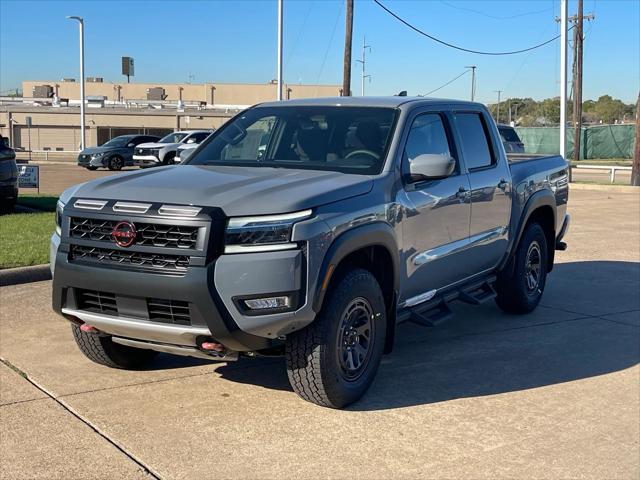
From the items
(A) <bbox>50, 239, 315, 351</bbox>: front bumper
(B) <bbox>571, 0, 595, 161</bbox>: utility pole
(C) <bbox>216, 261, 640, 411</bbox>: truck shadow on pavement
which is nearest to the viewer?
(A) <bbox>50, 239, 315, 351</bbox>: front bumper

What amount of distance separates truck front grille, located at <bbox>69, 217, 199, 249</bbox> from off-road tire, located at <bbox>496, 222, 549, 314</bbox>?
3923 mm

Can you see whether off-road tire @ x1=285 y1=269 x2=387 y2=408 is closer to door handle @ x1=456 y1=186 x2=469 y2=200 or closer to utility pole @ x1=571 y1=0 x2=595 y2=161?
door handle @ x1=456 y1=186 x2=469 y2=200

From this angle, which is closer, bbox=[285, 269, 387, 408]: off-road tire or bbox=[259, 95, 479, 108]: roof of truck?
bbox=[285, 269, 387, 408]: off-road tire

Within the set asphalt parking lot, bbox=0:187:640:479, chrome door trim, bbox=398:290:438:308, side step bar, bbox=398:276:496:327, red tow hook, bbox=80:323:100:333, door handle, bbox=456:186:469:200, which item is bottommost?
asphalt parking lot, bbox=0:187:640:479

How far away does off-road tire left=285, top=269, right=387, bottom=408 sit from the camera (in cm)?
473

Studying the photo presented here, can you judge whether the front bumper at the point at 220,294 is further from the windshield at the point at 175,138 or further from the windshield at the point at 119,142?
the windshield at the point at 119,142

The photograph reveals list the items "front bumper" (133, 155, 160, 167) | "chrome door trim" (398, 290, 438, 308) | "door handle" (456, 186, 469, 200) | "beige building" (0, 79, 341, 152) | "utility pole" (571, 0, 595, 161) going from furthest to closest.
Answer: "beige building" (0, 79, 341, 152) → "utility pole" (571, 0, 595, 161) → "front bumper" (133, 155, 160, 167) → "door handle" (456, 186, 469, 200) → "chrome door trim" (398, 290, 438, 308)

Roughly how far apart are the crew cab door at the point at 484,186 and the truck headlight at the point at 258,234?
2.46m

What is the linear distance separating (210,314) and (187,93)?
3510 inches

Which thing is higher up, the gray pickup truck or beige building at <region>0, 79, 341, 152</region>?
beige building at <region>0, 79, 341, 152</region>

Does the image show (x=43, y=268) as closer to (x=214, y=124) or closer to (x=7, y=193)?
(x=7, y=193)

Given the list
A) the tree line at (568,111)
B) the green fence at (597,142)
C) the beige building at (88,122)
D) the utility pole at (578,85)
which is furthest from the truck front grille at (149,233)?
the tree line at (568,111)

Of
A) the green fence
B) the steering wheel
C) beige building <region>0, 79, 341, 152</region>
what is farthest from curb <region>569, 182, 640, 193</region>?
beige building <region>0, 79, 341, 152</region>

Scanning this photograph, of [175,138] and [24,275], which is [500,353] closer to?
[24,275]
